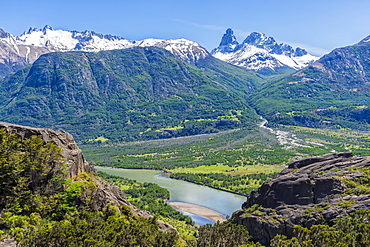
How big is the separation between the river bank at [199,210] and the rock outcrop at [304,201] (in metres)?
44.3

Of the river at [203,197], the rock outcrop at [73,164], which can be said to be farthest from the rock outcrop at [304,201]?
the river at [203,197]

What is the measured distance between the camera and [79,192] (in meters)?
66.6

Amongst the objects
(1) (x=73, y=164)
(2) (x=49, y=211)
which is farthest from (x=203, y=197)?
(2) (x=49, y=211)

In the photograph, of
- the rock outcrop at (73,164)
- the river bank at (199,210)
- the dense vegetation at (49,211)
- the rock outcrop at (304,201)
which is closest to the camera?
the dense vegetation at (49,211)

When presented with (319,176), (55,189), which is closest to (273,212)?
(319,176)

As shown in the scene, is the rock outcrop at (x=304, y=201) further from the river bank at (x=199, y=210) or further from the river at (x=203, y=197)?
the river at (x=203, y=197)

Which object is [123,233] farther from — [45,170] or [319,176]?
[319,176]

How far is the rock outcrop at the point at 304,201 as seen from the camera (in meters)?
65.9

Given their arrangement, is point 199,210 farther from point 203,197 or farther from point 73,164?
point 73,164

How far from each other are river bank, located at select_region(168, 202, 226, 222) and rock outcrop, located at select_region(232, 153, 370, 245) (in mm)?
44329

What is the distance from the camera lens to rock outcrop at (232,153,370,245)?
65.9 meters

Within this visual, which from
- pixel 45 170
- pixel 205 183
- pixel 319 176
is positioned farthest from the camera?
pixel 205 183

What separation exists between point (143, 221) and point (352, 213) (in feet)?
130

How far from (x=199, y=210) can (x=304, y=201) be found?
69837 mm
